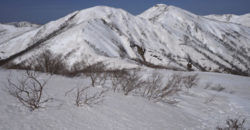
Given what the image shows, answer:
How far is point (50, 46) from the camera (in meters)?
46.7

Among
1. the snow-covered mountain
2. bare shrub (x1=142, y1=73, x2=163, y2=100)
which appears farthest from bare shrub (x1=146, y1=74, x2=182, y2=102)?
the snow-covered mountain

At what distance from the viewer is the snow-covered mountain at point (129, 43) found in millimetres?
43303

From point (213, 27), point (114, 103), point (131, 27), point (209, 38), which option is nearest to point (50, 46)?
point (131, 27)

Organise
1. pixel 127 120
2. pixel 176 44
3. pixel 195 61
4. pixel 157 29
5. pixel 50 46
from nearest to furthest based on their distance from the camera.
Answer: pixel 127 120 < pixel 50 46 < pixel 195 61 < pixel 176 44 < pixel 157 29

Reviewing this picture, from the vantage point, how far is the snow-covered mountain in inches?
1705

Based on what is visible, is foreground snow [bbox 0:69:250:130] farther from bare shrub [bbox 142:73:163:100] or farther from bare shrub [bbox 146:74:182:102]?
bare shrub [bbox 142:73:163:100]

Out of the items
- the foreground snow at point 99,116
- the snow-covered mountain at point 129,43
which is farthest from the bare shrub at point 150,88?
the snow-covered mountain at point 129,43

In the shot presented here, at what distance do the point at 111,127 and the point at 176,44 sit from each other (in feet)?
256

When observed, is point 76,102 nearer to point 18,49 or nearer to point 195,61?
point 18,49

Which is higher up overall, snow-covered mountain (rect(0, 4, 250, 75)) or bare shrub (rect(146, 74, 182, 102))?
snow-covered mountain (rect(0, 4, 250, 75))

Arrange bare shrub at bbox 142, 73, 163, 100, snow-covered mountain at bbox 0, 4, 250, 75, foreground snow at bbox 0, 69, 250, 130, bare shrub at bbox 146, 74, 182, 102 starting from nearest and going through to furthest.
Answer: foreground snow at bbox 0, 69, 250, 130 → bare shrub at bbox 146, 74, 182, 102 → bare shrub at bbox 142, 73, 163, 100 → snow-covered mountain at bbox 0, 4, 250, 75

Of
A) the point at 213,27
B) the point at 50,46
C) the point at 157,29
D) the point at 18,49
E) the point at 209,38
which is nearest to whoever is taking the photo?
the point at 50,46

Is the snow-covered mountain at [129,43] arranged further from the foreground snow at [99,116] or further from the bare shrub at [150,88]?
the foreground snow at [99,116]

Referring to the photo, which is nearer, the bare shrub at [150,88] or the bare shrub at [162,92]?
the bare shrub at [162,92]
